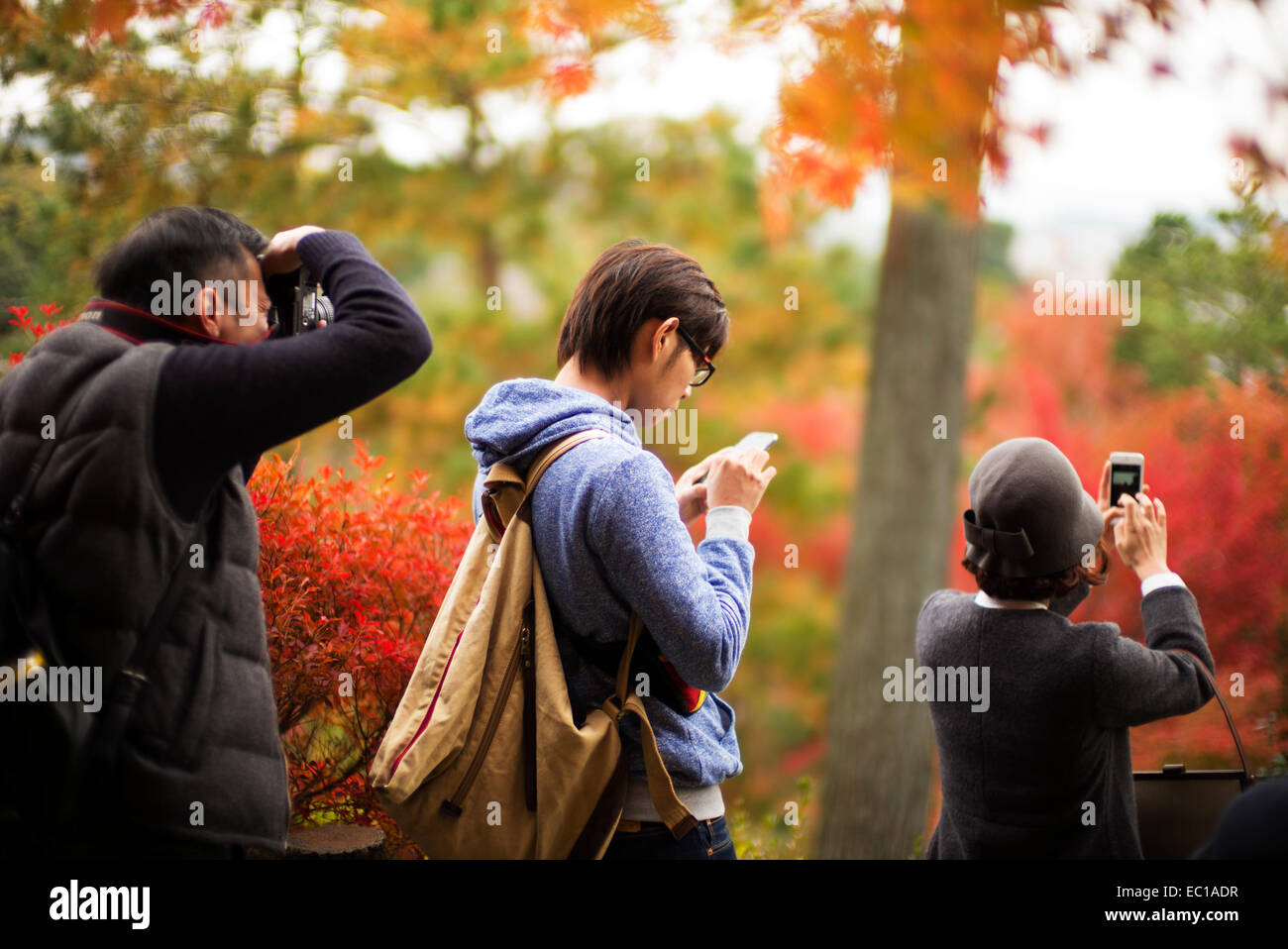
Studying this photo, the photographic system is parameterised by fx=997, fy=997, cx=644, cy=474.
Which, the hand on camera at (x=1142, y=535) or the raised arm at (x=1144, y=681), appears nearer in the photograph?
the raised arm at (x=1144, y=681)

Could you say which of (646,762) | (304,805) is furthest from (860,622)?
(646,762)

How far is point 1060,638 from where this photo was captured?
A: 1923 millimetres

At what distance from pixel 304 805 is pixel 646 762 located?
147 centimetres

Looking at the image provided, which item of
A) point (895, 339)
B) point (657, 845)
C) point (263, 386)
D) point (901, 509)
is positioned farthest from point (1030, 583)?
point (895, 339)

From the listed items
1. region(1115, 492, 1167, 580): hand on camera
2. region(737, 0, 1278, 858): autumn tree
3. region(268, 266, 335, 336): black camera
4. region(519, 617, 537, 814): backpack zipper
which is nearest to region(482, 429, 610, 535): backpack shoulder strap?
region(519, 617, 537, 814): backpack zipper

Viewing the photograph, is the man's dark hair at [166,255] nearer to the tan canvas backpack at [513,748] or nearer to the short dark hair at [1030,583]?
the tan canvas backpack at [513,748]

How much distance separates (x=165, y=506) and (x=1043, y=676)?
1.59 metres

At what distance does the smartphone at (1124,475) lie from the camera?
7.26 feet

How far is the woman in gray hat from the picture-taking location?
1904mm

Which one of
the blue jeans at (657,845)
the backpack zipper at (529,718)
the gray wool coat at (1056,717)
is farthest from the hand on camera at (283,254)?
the gray wool coat at (1056,717)

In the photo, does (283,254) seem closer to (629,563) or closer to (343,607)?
(629,563)

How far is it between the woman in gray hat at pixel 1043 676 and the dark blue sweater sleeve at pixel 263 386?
1.19m

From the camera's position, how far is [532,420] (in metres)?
1.84

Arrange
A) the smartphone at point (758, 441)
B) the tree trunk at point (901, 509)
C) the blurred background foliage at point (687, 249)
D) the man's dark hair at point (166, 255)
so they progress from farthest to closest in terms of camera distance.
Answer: the tree trunk at point (901, 509)
the blurred background foliage at point (687, 249)
the smartphone at point (758, 441)
the man's dark hair at point (166, 255)
